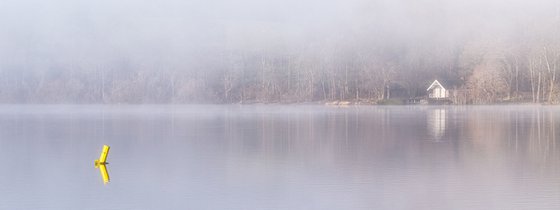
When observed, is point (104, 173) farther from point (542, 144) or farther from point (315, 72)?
point (315, 72)

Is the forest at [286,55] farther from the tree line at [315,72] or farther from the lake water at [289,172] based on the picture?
the lake water at [289,172]

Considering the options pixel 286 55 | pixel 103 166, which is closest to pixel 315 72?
pixel 286 55

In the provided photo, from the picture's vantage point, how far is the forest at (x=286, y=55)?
83500 millimetres

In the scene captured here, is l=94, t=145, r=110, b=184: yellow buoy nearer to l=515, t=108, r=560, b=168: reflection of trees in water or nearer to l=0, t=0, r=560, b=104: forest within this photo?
l=515, t=108, r=560, b=168: reflection of trees in water

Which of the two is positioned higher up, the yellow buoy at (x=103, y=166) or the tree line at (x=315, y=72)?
the tree line at (x=315, y=72)

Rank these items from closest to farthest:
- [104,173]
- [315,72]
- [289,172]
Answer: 1. [289,172]
2. [104,173]
3. [315,72]

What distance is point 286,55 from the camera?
350 ft

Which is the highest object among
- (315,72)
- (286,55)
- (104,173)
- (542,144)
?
(286,55)

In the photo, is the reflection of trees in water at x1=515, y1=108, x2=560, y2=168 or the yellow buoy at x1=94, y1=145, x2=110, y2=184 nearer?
the yellow buoy at x1=94, y1=145, x2=110, y2=184

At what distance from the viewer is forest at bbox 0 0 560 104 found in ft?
274

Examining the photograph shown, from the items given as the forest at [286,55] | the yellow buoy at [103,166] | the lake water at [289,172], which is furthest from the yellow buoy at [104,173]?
the forest at [286,55]

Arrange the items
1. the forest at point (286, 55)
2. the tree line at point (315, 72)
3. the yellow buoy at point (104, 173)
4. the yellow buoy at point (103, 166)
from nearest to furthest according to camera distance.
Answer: the yellow buoy at point (104, 173)
the yellow buoy at point (103, 166)
the tree line at point (315, 72)
the forest at point (286, 55)

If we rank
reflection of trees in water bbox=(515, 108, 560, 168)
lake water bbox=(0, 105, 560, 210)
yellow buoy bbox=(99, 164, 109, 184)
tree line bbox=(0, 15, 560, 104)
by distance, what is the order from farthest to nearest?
1. tree line bbox=(0, 15, 560, 104)
2. reflection of trees in water bbox=(515, 108, 560, 168)
3. yellow buoy bbox=(99, 164, 109, 184)
4. lake water bbox=(0, 105, 560, 210)

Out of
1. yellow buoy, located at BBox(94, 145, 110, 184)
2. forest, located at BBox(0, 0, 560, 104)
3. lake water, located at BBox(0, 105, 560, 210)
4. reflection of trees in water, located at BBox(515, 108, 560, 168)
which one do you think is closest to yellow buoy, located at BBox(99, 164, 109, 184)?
yellow buoy, located at BBox(94, 145, 110, 184)
